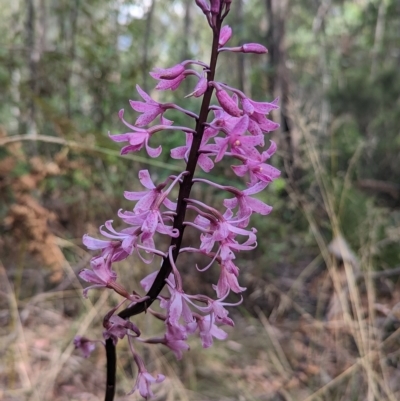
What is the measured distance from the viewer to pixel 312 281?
5.86 meters

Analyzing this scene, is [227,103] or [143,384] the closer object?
[227,103]

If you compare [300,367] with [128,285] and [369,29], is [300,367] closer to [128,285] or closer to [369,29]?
[128,285]

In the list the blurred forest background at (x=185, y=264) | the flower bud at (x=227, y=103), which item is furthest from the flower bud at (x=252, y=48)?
the blurred forest background at (x=185, y=264)

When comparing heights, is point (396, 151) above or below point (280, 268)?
above

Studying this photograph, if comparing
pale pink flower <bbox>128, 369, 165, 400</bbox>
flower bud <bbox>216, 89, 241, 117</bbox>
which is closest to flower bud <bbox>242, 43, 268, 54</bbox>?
flower bud <bbox>216, 89, 241, 117</bbox>

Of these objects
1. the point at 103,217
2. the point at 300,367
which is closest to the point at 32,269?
the point at 103,217

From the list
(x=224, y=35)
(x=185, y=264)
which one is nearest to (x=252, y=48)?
(x=224, y=35)

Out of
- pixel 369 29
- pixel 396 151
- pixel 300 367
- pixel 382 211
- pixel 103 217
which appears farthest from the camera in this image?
pixel 369 29

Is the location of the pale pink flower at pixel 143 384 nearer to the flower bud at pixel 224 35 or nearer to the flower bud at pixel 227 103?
the flower bud at pixel 227 103

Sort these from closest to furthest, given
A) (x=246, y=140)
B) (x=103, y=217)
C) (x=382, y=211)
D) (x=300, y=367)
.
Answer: (x=246, y=140), (x=300, y=367), (x=382, y=211), (x=103, y=217)

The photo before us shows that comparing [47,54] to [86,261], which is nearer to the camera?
[86,261]

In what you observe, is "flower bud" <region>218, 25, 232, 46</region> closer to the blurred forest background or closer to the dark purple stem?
the dark purple stem

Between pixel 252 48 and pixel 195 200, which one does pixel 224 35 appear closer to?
pixel 252 48

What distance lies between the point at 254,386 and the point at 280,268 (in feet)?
7.90
